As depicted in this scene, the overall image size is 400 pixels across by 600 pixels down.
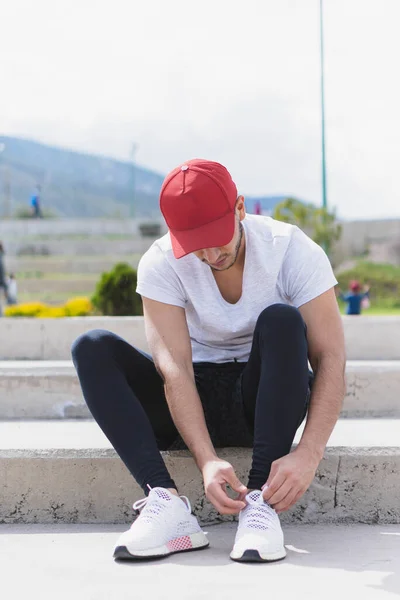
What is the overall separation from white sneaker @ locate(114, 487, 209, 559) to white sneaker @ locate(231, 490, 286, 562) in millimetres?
157

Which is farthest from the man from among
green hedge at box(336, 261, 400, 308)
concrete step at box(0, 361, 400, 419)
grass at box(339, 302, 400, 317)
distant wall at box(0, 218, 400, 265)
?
distant wall at box(0, 218, 400, 265)

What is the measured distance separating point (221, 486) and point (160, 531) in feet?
0.66

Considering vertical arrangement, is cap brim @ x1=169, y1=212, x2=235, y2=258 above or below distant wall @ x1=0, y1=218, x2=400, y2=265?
above

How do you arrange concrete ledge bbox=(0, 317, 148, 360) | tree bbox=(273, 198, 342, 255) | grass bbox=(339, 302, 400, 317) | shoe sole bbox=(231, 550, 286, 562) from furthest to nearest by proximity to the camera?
tree bbox=(273, 198, 342, 255) < grass bbox=(339, 302, 400, 317) < concrete ledge bbox=(0, 317, 148, 360) < shoe sole bbox=(231, 550, 286, 562)

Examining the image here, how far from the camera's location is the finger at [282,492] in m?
2.25

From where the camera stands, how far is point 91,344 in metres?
2.47

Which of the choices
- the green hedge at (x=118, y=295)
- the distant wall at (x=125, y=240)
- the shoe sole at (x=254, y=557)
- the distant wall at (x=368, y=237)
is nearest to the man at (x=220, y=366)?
the shoe sole at (x=254, y=557)

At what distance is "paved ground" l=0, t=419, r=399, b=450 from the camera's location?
9.43 feet

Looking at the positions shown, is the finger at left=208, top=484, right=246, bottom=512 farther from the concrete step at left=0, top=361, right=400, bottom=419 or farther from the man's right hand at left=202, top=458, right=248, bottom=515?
the concrete step at left=0, top=361, right=400, bottom=419

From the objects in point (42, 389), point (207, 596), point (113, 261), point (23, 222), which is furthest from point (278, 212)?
point (207, 596)

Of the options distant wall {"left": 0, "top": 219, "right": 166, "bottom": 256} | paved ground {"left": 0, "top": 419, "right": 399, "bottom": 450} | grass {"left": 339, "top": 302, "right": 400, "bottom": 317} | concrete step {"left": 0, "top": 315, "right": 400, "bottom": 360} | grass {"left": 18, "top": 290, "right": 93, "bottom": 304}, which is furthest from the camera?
distant wall {"left": 0, "top": 219, "right": 166, "bottom": 256}

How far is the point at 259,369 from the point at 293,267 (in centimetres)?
32

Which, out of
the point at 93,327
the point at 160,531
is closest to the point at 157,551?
the point at 160,531

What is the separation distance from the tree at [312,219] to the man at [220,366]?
25.9 metres
